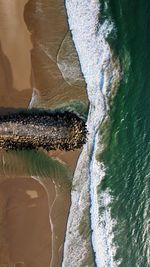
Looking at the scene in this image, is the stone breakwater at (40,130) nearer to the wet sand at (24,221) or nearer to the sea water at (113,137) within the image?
the sea water at (113,137)

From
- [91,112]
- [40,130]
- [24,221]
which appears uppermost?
[91,112]

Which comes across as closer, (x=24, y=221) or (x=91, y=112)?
(x=24, y=221)

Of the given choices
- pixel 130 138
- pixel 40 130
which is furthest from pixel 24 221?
pixel 130 138

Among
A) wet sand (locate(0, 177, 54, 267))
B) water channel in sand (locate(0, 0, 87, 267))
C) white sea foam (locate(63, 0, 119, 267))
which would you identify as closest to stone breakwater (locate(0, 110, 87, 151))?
water channel in sand (locate(0, 0, 87, 267))

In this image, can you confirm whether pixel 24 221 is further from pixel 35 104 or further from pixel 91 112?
pixel 91 112

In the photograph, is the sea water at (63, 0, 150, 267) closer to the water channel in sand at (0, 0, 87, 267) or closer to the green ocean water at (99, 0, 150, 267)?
the green ocean water at (99, 0, 150, 267)

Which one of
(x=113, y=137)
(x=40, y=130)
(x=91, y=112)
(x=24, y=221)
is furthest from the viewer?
(x=113, y=137)

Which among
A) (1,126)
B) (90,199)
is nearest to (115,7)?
(1,126)
